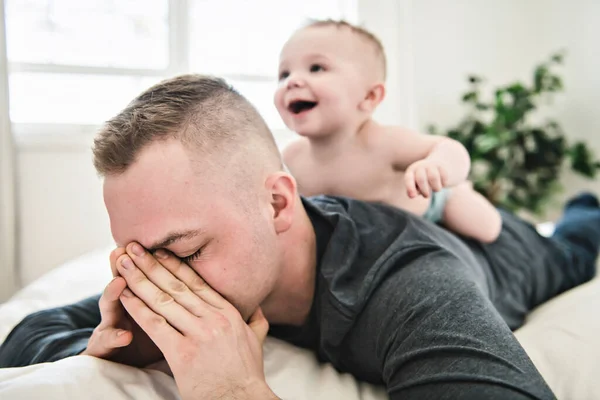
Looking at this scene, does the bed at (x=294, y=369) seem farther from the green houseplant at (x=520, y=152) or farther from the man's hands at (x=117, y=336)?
the green houseplant at (x=520, y=152)

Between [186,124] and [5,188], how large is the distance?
1932 millimetres

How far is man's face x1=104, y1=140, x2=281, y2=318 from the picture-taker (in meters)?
0.70

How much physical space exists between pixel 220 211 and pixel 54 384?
1.00ft

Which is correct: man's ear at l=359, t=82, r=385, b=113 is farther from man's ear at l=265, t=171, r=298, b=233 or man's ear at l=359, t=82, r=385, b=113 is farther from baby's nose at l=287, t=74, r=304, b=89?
man's ear at l=265, t=171, r=298, b=233

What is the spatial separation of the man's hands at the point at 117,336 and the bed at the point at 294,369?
1.1 inches

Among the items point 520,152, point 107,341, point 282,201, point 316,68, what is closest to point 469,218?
point 316,68

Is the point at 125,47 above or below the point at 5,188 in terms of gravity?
above

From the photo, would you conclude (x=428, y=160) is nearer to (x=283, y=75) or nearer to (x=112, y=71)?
(x=283, y=75)

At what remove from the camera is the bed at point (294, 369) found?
62 cm

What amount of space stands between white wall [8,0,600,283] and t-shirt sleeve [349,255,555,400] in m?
2.07

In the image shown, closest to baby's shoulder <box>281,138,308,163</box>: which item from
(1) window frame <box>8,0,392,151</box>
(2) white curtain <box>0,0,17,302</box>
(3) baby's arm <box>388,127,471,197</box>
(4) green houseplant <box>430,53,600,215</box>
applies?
(3) baby's arm <box>388,127,471,197</box>

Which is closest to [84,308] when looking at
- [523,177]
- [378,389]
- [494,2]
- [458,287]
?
[378,389]

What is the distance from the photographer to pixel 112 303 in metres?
0.75

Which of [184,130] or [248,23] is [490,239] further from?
[248,23]
